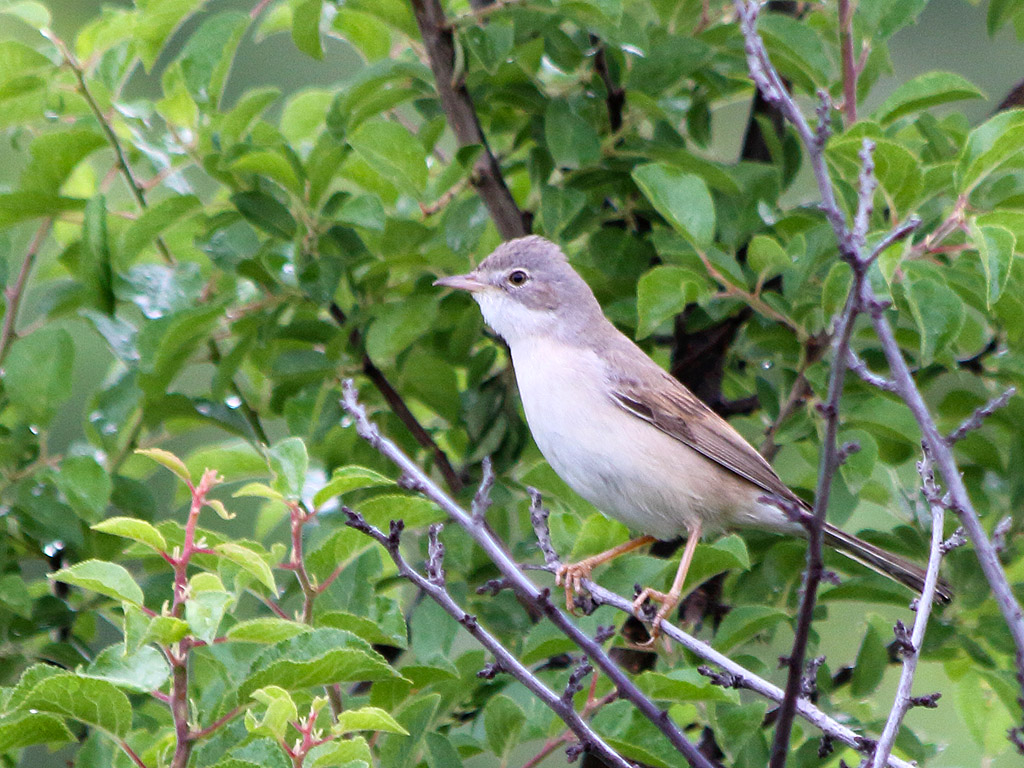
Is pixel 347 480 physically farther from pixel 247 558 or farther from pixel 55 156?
pixel 55 156

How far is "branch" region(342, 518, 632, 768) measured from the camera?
2162 mm

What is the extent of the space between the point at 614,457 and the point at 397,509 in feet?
4.23

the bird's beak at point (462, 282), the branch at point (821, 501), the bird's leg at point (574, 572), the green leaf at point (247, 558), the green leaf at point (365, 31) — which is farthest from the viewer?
the green leaf at point (365, 31)

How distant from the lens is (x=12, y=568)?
11.3ft

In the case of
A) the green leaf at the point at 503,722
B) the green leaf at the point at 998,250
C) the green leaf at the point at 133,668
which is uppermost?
→ the green leaf at the point at 998,250

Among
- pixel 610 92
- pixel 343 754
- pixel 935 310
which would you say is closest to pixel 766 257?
pixel 935 310

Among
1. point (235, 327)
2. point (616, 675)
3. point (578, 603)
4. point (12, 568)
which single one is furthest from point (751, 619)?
point (12, 568)

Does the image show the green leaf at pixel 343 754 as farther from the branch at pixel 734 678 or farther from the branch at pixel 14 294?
the branch at pixel 14 294

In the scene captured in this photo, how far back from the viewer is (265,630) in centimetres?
241

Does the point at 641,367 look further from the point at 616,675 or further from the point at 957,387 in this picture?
the point at 616,675

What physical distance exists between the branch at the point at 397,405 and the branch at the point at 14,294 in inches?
37.5

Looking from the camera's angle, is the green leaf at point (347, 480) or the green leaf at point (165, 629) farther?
the green leaf at point (347, 480)

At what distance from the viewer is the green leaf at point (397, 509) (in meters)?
2.77

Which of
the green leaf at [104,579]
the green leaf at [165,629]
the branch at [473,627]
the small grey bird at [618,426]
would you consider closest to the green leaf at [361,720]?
the branch at [473,627]
